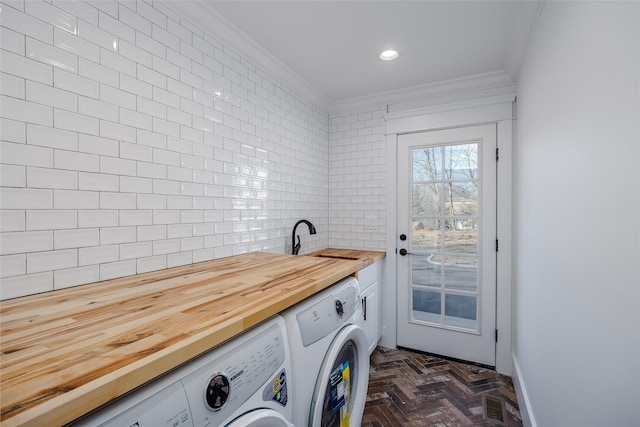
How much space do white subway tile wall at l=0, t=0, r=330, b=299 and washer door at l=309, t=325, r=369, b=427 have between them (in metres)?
0.95

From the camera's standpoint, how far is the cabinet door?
2.35 meters

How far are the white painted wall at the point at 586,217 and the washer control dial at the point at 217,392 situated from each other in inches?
37.7

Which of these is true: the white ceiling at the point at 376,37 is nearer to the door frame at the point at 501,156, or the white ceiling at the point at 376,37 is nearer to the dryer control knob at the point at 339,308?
the door frame at the point at 501,156

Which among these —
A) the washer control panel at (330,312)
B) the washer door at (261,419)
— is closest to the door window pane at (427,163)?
the washer control panel at (330,312)

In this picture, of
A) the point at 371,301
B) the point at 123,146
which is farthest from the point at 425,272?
the point at 123,146

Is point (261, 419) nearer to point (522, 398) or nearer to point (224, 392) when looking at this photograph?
point (224, 392)

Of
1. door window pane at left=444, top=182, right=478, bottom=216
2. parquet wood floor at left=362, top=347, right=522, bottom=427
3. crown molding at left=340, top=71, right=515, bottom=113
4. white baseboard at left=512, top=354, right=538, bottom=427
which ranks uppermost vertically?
crown molding at left=340, top=71, right=515, bottom=113

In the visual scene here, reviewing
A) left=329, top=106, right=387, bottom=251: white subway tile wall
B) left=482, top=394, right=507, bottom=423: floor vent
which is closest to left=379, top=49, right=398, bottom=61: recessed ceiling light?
left=329, top=106, right=387, bottom=251: white subway tile wall

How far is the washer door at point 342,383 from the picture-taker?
109cm

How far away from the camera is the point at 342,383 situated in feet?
4.42

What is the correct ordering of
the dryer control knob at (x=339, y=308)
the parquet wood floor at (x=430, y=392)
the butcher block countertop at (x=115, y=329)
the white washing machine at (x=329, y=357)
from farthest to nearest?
the parquet wood floor at (x=430, y=392) < the dryer control knob at (x=339, y=308) < the white washing machine at (x=329, y=357) < the butcher block countertop at (x=115, y=329)

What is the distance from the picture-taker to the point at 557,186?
1.25 meters

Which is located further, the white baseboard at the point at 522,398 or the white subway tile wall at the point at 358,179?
the white subway tile wall at the point at 358,179

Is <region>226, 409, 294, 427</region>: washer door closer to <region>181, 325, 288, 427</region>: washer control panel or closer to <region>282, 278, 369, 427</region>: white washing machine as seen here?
<region>181, 325, 288, 427</region>: washer control panel
